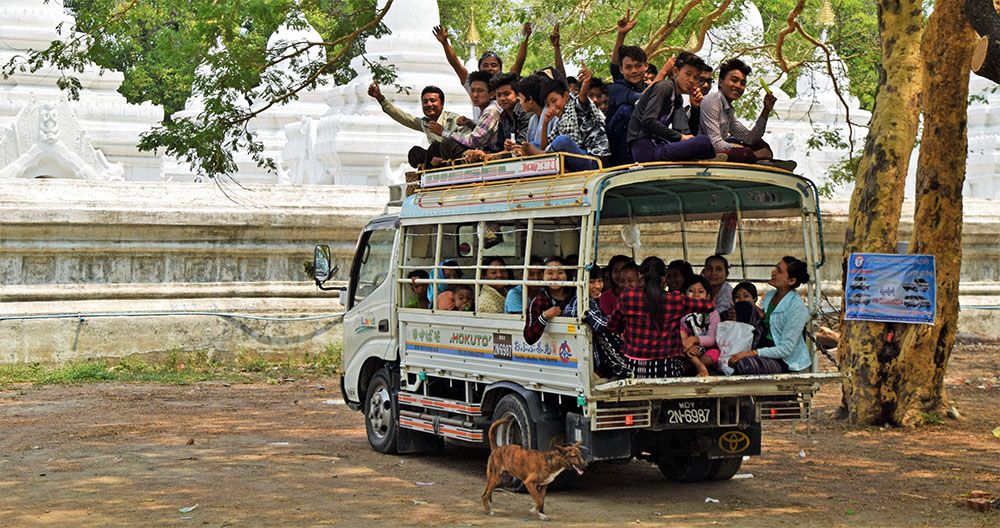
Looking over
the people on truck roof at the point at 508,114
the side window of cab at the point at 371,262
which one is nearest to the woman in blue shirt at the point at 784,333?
the people on truck roof at the point at 508,114

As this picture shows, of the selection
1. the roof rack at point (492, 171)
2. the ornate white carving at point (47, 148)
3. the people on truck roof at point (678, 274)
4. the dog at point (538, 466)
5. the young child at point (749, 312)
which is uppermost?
the ornate white carving at point (47, 148)

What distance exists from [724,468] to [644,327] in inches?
58.8

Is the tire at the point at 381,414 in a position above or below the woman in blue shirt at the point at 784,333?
below

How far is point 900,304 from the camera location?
11914 mm

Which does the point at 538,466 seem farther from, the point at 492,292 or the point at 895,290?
the point at 895,290

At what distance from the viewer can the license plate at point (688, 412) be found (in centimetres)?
880

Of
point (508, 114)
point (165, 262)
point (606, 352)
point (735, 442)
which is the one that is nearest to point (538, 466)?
point (606, 352)

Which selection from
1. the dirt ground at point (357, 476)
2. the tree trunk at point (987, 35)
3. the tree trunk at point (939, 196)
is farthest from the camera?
the tree trunk at point (939, 196)

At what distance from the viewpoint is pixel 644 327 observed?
8.76m

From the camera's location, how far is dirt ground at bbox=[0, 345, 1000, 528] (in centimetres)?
834

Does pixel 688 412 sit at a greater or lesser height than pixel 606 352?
lesser

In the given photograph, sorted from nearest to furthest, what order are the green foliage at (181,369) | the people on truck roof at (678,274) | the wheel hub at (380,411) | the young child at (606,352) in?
1. the young child at (606,352)
2. the people on truck roof at (678,274)
3. the wheel hub at (380,411)
4. the green foliage at (181,369)

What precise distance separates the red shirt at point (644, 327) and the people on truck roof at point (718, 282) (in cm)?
88

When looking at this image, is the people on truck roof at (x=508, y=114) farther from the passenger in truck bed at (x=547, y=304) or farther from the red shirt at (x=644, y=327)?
the red shirt at (x=644, y=327)
